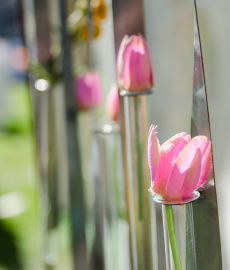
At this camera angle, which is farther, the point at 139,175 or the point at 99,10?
the point at 99,10

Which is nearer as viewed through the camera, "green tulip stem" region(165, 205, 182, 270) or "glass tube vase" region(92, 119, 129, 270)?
"green tulip stem" region(165, 205, 182, 270)

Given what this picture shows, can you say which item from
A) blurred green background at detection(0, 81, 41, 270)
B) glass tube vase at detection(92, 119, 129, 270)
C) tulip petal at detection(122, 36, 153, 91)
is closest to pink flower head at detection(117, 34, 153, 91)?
tulip petal at detection(122, 36, 153, 91)

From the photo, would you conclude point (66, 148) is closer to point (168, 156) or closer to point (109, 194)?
point (109, 194)

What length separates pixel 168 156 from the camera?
0.15 metres

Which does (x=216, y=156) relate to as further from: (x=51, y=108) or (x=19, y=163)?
(x=19, y=163)

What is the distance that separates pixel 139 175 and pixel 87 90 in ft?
0.60

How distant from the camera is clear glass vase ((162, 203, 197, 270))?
160 mm

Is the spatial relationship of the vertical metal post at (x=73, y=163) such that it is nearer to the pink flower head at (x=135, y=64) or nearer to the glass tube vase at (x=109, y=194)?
the glass tube vase at (x=109, y=194)

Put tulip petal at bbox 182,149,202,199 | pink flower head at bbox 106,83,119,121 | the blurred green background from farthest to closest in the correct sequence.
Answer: the blurred green background, pink flower head at bbox 106,83,119,121, tulip petal at bbox 182,149,202,199

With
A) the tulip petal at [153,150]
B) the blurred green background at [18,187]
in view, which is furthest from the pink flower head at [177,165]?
the blurred green background at [18,187]

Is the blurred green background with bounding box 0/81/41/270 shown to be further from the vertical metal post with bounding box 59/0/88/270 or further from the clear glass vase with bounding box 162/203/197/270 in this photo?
the clear glass vase with bounding box 162/203/197/270

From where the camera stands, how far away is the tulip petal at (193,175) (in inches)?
5.7

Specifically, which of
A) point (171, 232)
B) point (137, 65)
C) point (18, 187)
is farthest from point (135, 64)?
point (18, 187)

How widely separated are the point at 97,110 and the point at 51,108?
2.6 inches
